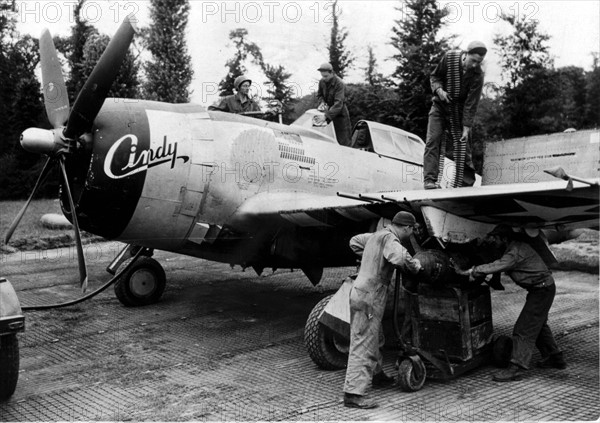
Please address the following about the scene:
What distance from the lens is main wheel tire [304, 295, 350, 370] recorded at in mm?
5727

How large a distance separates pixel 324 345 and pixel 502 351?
184cm

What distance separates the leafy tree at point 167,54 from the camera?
23.6 metres

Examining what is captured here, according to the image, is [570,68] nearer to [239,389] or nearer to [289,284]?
[289,284]

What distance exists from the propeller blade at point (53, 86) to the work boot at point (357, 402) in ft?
14.6

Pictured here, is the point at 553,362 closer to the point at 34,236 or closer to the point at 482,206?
the point at 482,206

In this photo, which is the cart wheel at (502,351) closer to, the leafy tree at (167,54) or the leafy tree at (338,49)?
the leafy tree at (338,49)

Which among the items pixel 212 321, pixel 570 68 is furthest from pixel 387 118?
pixel 570 68

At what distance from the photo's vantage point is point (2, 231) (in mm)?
14234

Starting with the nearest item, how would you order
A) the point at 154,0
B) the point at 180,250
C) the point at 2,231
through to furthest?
the point at 180,250 → the point at 2,231 → the point at 154,0

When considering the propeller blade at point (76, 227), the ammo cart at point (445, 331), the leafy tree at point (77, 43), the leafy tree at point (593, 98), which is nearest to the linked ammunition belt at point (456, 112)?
the ammo cart at point (445, 331)

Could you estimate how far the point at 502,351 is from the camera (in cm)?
593

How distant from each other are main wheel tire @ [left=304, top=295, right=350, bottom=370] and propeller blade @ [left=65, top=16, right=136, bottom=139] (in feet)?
10.6

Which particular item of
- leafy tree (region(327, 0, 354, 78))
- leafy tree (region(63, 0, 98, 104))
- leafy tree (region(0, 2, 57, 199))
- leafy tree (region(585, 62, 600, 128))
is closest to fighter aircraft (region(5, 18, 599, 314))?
leafy tree (region(327, 0, 354, 78))

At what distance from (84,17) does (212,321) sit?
70.1 ft
